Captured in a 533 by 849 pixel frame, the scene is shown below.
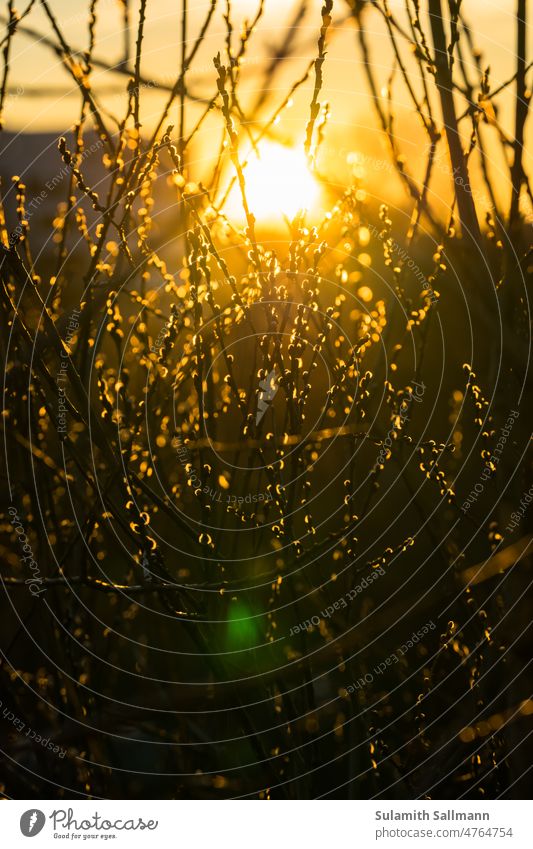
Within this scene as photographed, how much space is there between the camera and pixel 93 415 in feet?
4.33

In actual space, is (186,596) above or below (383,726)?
above

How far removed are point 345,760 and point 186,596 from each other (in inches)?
24.1

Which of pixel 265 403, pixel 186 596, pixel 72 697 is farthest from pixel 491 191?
pixel 72 697

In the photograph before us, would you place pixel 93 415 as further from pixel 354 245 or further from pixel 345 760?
pixel 345 760

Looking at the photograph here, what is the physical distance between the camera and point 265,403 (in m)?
1.43

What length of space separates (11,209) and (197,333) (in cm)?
53

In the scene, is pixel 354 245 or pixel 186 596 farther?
pixel 354 245
